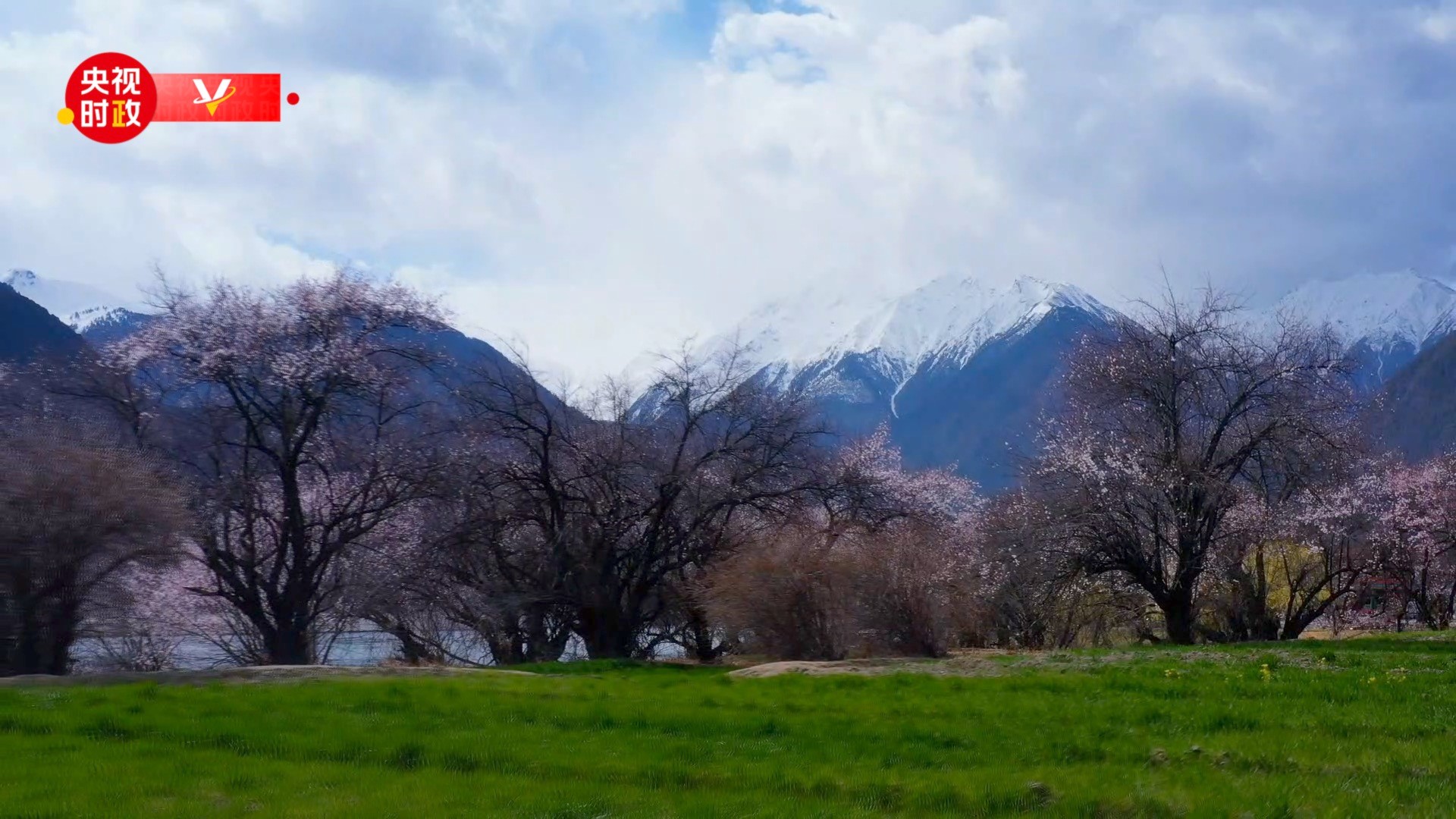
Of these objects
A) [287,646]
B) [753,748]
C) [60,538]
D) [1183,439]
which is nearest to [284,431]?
[287,646]

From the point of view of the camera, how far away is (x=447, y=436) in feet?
79.5

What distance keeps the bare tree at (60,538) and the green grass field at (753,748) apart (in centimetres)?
375

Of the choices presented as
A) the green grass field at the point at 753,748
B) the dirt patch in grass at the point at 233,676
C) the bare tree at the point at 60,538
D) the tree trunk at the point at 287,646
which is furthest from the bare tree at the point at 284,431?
the green grass field at the point at 753,748

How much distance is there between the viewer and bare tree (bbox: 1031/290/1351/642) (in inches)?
934

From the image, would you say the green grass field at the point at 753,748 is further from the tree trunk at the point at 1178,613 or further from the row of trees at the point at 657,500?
the tree trunk at the point at 1178,613

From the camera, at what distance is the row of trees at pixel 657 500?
846 inches

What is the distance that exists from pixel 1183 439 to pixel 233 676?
20403 mm

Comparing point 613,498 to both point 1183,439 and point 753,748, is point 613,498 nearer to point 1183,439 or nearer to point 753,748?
point 1183,439

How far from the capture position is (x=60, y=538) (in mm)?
15227

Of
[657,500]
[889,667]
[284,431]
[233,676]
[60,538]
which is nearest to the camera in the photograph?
[233,676]

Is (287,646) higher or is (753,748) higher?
(287,646)

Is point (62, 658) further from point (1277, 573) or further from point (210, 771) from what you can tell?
point (1277, 573)

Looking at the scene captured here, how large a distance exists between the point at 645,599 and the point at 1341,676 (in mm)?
15843

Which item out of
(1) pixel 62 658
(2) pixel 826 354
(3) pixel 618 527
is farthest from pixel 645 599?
(2) pixel 826 354
